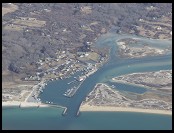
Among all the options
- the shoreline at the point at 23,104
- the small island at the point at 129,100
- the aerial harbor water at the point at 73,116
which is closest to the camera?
the aerial harbor water at the point at 73,116

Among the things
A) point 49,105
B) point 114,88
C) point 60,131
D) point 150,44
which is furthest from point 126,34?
point 60,131

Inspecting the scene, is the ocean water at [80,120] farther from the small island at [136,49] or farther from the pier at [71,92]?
the small island at [136,49]

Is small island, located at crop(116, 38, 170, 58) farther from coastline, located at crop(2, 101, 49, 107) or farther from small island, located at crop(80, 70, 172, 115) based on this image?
coastline, located at crop(2, 101, 49, 107)

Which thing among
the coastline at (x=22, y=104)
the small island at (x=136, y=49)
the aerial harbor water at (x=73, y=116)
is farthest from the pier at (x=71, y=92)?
the small island at (x=136, y=49)

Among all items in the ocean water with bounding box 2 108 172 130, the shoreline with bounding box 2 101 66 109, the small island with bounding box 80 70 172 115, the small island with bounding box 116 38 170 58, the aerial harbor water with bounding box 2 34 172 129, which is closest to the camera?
the ocean water with bounding box 2 108 172 130

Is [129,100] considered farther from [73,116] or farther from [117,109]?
[73,116]

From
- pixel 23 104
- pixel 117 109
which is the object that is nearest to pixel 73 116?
pixel 117 109

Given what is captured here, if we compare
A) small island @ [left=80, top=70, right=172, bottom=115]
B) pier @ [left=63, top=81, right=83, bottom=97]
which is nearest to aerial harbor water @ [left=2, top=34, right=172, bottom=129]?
pier @ [left=63, top=81, right=83, bottom=97]

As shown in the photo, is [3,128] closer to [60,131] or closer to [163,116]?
[60,131]

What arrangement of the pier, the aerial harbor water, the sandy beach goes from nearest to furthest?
1. the aerial harbor water
2. the sandy beach
3. the pier
